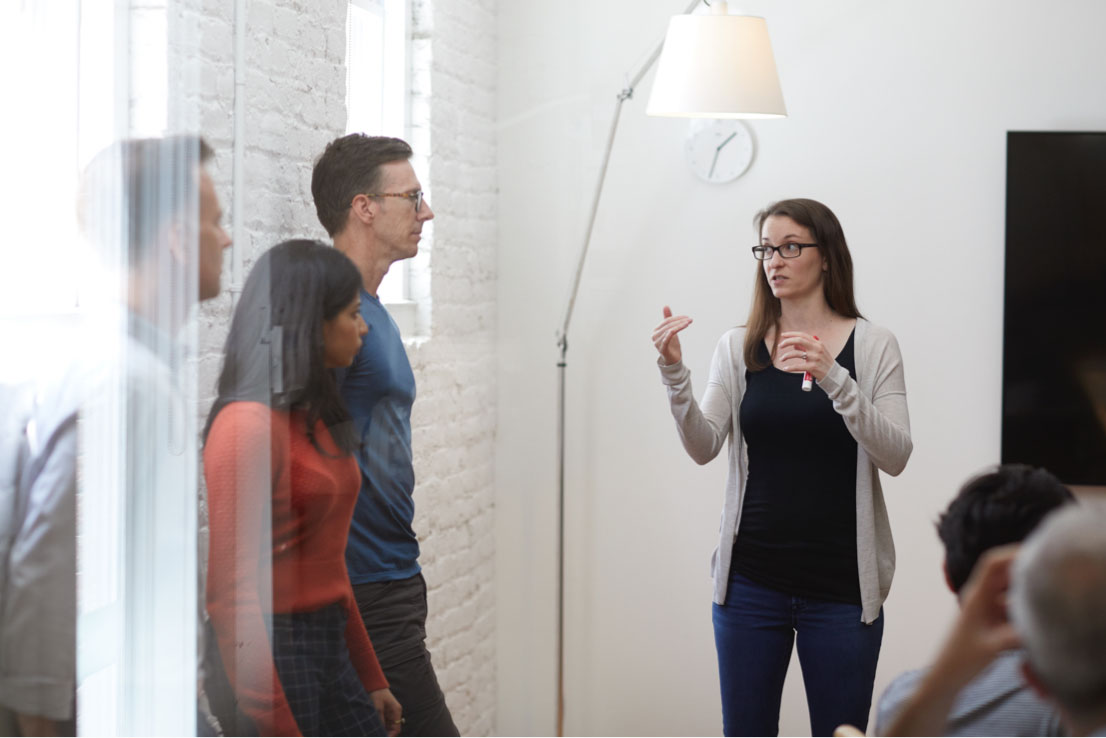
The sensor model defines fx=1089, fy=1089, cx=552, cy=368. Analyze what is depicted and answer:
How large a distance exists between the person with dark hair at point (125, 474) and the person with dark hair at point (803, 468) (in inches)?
36.1

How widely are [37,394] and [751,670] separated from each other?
4.30 ft

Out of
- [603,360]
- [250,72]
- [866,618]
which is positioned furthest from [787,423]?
[250,72]

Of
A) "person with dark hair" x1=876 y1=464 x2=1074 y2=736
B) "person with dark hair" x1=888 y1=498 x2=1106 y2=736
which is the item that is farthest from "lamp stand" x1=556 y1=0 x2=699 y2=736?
"person with dark hair" x1=888 y1=498 x2=1106 y2=736

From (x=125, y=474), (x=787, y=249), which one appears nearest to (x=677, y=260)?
(x=787, y=249)

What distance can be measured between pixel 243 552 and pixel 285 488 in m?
0.12

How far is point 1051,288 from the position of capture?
88.7 inches

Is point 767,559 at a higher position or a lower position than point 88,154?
lower

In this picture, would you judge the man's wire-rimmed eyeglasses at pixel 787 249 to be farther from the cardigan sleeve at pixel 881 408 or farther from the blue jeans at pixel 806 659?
the blue jeans at pixel 806 659

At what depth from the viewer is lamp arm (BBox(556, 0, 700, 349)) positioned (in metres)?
2.39

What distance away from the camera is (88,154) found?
1366 mm

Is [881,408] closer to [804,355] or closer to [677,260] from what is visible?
[804,355]

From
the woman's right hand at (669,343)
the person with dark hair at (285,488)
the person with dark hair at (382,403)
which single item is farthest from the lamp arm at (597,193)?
the person with dark hair at (285,488)

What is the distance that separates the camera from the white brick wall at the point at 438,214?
1650 mm

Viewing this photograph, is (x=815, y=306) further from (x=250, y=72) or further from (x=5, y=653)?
(x=5, y=653)
